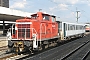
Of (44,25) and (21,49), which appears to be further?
(44,25)

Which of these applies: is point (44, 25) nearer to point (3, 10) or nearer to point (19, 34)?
point (19, 34)

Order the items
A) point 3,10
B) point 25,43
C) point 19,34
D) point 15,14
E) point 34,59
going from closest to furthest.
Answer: point 34,59 → point 25,43 → point 19,34 → point 3,10 → point 15,14

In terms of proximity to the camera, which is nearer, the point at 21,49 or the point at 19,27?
the point at 21,49

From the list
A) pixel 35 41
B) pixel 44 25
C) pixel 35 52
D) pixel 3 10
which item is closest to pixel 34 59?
pixel 35 41

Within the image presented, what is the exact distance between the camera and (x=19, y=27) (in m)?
14.9

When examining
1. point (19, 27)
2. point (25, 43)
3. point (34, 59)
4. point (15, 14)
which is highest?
point (15, 14)

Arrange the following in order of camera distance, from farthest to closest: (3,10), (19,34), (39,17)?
(3,10)
(39,17)
(19,34)

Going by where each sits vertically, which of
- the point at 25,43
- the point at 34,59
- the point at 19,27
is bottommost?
the point at 34,59

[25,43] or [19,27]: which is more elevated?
[19,27]

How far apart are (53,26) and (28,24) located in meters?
4.61

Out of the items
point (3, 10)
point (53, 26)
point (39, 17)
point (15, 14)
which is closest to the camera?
point (39, 17)

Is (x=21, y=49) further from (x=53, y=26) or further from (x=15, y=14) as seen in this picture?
(x=15, y=14)

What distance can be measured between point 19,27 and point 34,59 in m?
3.47

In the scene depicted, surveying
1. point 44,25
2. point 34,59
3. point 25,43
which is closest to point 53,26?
point 44,25
